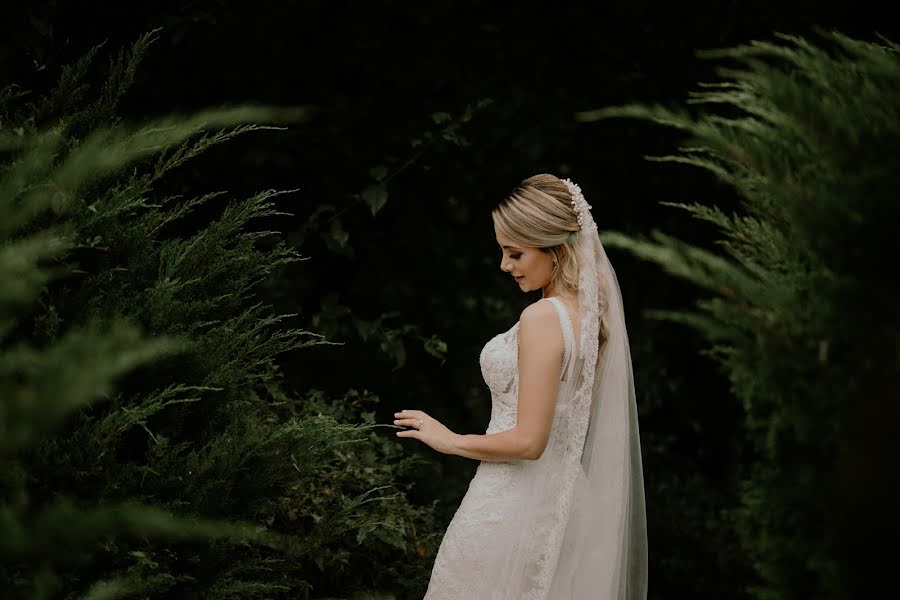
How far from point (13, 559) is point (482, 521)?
163 centimetres

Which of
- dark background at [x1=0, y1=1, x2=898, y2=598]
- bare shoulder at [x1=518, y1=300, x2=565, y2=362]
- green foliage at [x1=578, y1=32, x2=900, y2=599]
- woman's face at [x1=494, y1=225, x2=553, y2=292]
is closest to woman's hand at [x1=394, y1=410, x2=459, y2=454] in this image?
bare shoulder at [x1=518, y1=300, x2=565, y2=362]

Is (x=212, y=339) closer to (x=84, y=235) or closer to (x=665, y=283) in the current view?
(x=84, y=235)

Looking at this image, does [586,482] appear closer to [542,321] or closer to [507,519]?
[507,519]

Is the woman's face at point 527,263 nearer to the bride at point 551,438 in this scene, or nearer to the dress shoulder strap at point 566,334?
the bride at point 551,438

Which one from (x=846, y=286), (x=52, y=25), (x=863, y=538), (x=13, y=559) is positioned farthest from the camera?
(x=52, y=25)

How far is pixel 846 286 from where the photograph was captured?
1771 millimetres

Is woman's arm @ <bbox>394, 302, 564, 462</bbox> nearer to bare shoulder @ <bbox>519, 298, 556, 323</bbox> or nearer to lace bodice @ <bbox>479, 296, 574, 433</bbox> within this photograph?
bare shoulder @ <bbox>519, 298, 556, 323</bbox>

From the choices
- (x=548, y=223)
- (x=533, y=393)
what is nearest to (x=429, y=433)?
(x=533, y=393)

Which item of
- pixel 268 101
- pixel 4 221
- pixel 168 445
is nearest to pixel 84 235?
pixel 4 221

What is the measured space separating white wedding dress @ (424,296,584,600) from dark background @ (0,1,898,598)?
165 cm

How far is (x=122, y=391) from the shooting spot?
2.48m

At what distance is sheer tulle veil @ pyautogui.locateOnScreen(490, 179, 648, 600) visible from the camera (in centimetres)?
298

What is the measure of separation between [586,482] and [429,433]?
24.0 inches

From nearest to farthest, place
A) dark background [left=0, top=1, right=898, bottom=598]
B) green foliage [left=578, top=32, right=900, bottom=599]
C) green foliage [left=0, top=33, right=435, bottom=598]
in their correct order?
green foliage [left=578, top=32, right=900, bottom=599]
green foliage [left=0, top=33, right=435, bottom=598]
dark background [left=0, top=1, right=898, bottom=598]
